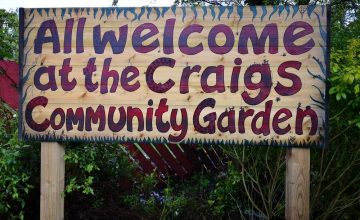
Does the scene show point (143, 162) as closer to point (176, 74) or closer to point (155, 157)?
point (155, 157)

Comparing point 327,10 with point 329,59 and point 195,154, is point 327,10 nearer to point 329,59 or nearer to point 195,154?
point 329,59

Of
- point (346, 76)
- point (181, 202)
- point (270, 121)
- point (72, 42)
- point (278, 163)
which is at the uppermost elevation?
point (72, 42)

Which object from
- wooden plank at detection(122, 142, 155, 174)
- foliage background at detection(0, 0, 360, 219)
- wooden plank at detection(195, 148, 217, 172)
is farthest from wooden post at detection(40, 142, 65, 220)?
wooden plank at detection(195, 148, 217, 172)

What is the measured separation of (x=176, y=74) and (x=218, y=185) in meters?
1.69

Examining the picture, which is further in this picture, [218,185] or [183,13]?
[218,185]

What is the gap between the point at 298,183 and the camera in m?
3.28

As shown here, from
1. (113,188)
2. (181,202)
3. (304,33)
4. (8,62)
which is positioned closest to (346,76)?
(304,33)

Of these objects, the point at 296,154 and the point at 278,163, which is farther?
the point at 278,163

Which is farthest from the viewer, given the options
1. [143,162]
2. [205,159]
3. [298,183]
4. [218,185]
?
[205,159]

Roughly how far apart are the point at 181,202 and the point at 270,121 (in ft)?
4.69

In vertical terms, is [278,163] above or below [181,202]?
above

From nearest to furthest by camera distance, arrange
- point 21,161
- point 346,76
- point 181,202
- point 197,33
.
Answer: point 346,76 < point 197,33 < point 21,161 < point 181,202

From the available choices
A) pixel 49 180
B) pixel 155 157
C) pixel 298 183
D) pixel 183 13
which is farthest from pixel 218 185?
pixel 183 13

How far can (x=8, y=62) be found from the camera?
5645 mm
